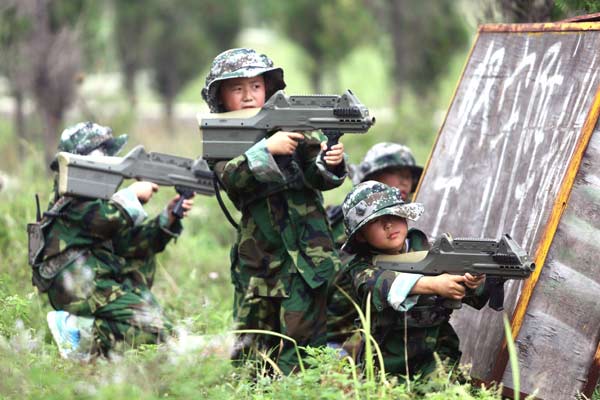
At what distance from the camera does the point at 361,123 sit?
4516mm

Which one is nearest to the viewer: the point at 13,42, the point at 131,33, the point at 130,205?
the point at 130,205

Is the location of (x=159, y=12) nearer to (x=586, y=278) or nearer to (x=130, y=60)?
(x=130, y=60)

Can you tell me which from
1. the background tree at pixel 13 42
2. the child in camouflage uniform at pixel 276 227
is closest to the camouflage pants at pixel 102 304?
the child in camouflage uniform at pixel 276 227

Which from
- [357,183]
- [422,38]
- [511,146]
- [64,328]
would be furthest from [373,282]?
[422,38]

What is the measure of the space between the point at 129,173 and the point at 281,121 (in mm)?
1384

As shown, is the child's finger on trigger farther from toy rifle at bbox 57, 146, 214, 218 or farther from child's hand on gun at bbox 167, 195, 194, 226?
child's hand on gun at bbox 167, 195, 194, 226

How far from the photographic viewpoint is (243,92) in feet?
16.3

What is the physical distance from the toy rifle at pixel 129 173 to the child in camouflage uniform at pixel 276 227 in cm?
82

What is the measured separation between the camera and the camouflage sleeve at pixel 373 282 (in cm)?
433

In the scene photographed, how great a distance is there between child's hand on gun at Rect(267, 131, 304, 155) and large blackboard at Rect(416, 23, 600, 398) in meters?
1.02

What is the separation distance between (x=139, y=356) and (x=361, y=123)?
4.87 feet

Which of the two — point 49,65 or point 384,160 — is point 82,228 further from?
point 49,65

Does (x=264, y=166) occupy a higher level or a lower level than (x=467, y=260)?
higher

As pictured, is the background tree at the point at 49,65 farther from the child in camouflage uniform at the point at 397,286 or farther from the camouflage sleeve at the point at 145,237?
the child in camouflage uniform at the point at 397,286
